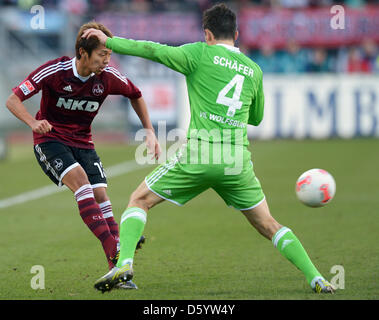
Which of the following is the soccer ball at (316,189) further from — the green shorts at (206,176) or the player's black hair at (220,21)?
the player's black hair at (220,21)

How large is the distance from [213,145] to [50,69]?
1.71 meters

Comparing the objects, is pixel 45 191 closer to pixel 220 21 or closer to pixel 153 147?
pixel 153 147

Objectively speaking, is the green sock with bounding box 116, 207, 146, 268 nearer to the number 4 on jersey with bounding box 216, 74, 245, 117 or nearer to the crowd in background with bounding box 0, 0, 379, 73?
the number 4 on jersey with bounding box 216, 74, 245, 117

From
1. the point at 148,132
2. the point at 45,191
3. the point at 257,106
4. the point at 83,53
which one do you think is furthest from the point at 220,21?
the point at 45,191

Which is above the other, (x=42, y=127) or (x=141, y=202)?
(x=42, y=127)

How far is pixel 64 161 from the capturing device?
659cm

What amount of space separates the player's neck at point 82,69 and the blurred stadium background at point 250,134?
1.70 m

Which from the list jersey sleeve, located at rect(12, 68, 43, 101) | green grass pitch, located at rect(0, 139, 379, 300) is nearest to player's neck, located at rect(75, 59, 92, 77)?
jersey sleeve, located at rect(12, 68, 43, 101)

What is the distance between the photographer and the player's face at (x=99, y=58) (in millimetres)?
6305

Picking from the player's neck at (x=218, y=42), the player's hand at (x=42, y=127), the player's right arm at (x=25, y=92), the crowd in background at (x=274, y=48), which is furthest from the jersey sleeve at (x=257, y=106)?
the crowd in background at (x=274, y=48)

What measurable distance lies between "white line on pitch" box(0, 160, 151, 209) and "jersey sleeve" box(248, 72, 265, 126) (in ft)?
19.6

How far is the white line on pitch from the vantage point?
467 inches
